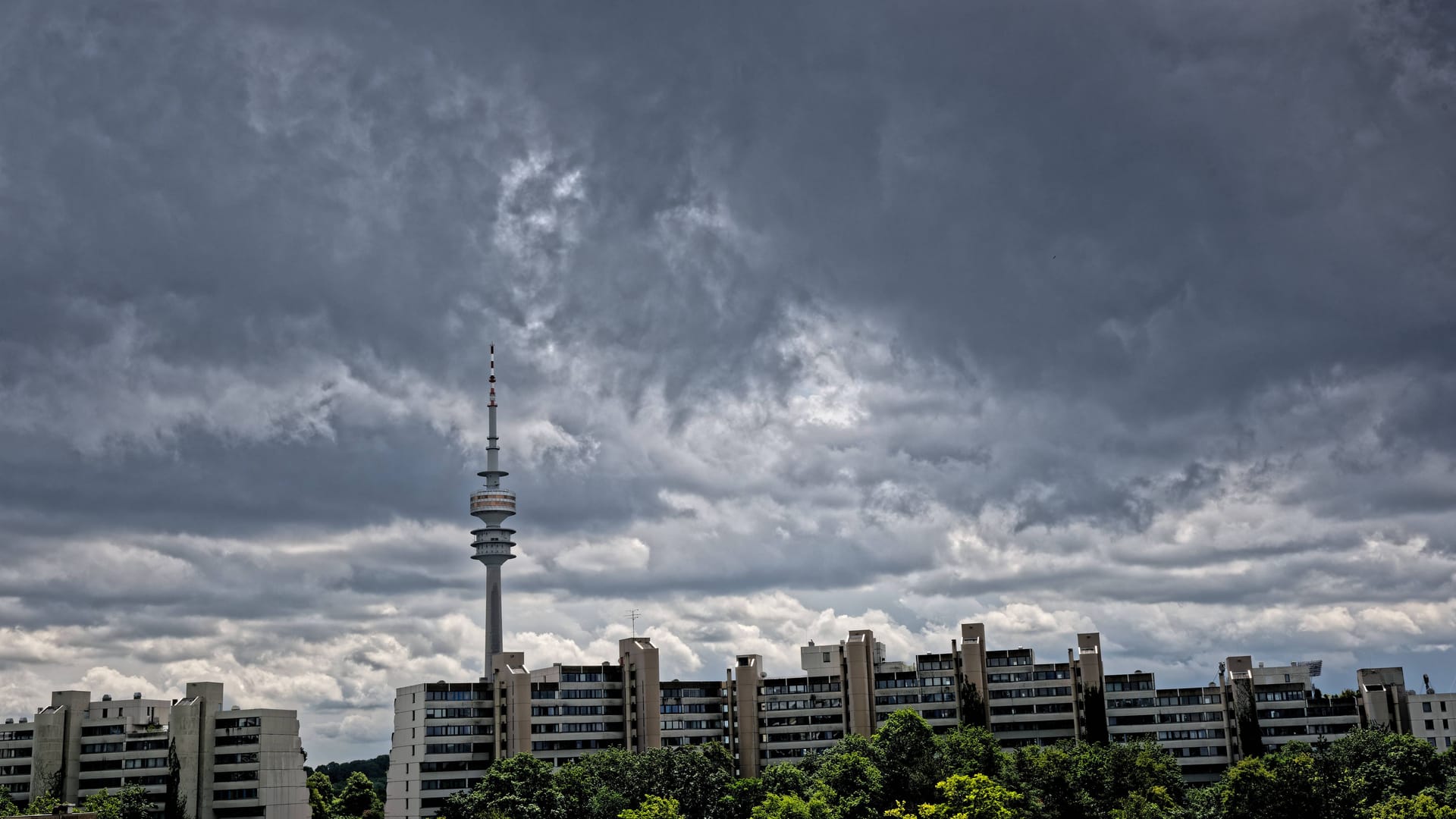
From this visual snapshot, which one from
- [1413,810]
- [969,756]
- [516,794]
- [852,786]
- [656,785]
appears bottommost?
[1413,810]

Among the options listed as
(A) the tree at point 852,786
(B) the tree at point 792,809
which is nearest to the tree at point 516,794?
(B) the tree at point 792,809

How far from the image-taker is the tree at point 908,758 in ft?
573

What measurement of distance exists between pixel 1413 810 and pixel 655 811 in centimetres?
7842

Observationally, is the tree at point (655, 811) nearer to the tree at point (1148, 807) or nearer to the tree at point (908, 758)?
the tree at point (908, 758)

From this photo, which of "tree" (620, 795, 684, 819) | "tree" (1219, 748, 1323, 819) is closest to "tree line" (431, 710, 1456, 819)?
"tree" (1219, 748, 1323, 819)

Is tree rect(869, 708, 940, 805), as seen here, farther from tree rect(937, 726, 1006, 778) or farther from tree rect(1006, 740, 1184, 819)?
tree rect(1006, 740, 1184, 819)

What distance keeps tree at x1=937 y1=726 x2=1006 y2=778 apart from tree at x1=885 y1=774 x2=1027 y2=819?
2508 centimetres

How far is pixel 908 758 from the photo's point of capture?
180m

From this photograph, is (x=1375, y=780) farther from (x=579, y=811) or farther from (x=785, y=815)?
(x=579, y=811)

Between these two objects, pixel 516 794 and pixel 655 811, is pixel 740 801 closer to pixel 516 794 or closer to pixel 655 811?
pixel 655 811

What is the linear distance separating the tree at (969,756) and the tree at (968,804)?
25.1 meters

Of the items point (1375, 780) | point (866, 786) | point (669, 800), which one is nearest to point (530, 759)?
point (669, 800)

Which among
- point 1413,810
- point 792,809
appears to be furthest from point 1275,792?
point 792,809

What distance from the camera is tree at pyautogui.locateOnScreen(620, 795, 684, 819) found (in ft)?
508
